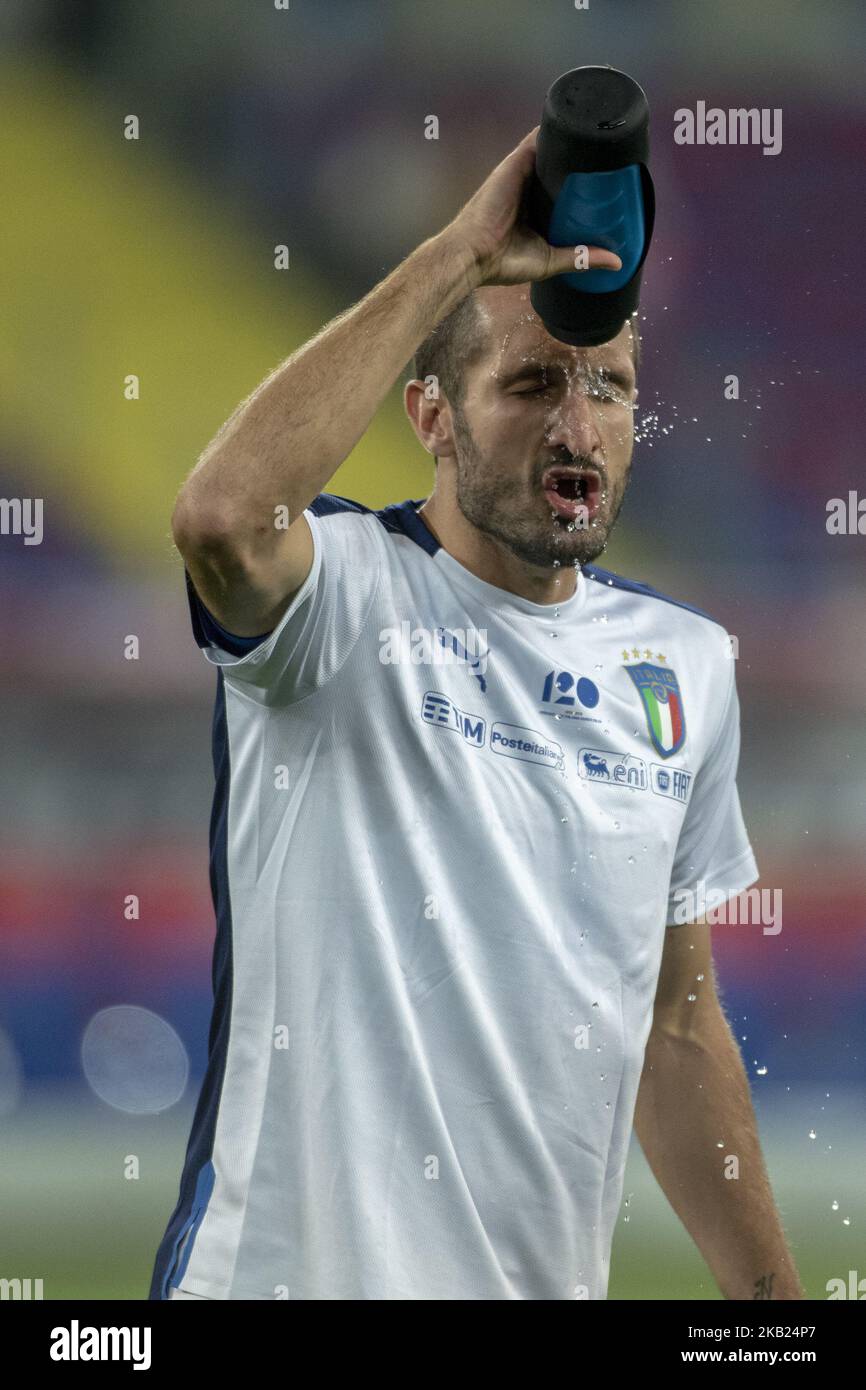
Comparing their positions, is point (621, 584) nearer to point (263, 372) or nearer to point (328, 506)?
point (328, 506)

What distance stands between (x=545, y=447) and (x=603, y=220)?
251 mm

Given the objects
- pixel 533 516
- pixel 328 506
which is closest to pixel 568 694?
pixel 533 516

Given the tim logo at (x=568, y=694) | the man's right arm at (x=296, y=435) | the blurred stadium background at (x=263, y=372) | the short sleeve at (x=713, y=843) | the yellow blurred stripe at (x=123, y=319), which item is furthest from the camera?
the yellow blurred stripe at (x=123, y=319)

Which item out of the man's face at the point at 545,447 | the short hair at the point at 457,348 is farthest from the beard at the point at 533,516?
the short hair at the point at 457,348

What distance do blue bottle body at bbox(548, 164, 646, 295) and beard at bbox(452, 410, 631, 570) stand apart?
0.64 feet

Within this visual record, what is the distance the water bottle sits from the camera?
1301 millimetres

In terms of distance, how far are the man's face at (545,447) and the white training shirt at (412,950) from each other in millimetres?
78

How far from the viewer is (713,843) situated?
170 centimetres

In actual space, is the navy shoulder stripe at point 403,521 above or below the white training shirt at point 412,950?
→ above

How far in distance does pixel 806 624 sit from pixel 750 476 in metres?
0.38

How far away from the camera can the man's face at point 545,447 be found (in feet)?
5.01

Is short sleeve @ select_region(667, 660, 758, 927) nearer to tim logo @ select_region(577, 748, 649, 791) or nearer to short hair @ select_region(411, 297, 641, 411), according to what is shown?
tim logo @ select_region(577, 748, 649, 791)

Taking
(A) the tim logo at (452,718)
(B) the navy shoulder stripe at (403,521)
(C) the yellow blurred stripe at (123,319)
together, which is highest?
(C) the yellow blurred stripe at (123,319)

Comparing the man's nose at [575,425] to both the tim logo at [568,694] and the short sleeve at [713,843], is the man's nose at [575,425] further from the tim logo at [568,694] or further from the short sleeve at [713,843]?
the short sleeve at [713,843]
